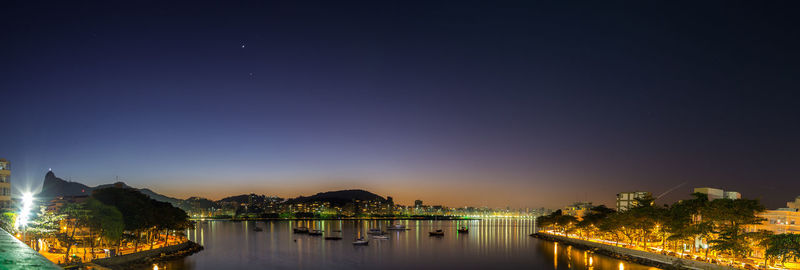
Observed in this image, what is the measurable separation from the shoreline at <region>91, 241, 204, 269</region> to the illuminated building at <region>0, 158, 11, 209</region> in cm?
1314

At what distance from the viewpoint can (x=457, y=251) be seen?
60344 mm

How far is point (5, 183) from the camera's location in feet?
129

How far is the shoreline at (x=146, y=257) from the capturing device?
3088 centimetres

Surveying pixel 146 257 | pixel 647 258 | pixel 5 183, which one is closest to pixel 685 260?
pixel 647 258

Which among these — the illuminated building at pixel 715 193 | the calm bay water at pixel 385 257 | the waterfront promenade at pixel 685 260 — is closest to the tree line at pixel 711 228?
the waterfront promenade at pixel 685 260

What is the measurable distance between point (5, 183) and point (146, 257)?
1531 centimetres

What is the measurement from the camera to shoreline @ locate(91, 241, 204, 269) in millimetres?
30878

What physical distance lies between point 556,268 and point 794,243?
62.7ft

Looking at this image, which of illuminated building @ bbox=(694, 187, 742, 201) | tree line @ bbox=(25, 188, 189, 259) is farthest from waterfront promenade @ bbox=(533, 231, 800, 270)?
tree line @ bbox=(25, 188, 189, 259)

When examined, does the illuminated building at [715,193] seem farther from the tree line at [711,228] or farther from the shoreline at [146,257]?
the shoreline at [146,257]

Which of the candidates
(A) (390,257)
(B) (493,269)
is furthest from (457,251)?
(B) (493,269)

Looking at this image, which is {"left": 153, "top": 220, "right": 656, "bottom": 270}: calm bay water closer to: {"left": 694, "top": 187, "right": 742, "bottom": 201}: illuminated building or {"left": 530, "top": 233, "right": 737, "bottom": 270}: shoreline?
{"left": 530, "top": 233, "right": 737, "bottom": 270}: shoreline

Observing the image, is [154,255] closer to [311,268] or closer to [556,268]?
[311,268]

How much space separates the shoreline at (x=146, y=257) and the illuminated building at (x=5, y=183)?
1314 cm
